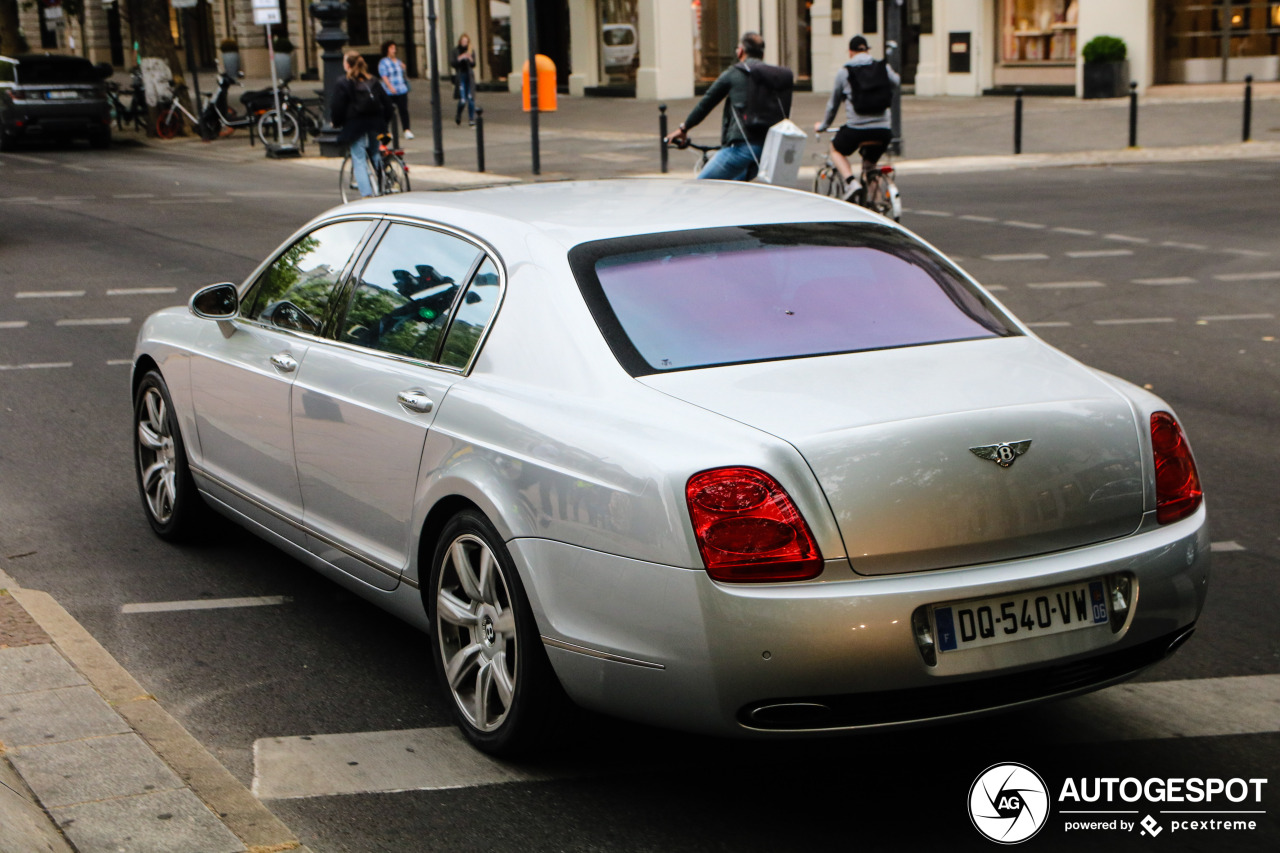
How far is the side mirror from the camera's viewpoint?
5.59 metres

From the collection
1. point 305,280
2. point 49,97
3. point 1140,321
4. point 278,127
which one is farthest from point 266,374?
point 49,97

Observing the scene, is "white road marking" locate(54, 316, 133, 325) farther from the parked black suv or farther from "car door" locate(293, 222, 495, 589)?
the parked black suv

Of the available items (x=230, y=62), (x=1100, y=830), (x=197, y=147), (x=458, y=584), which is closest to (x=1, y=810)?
(x=458, y=584)

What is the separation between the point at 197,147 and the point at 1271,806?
30100 millimetres

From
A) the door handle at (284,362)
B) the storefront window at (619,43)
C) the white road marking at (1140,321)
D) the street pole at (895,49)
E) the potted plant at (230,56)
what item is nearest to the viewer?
the door handle at (284,362)

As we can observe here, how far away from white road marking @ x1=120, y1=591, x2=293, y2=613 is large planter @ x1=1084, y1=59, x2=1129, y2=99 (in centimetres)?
3049

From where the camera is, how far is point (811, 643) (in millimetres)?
3400

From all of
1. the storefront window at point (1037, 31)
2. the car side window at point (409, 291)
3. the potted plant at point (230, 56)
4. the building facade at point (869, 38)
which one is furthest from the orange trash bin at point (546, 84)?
Answer: the potted plant at point (230, 56)

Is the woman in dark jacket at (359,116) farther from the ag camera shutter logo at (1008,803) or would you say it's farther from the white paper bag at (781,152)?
the ag camera shutter logo at (1008,803)

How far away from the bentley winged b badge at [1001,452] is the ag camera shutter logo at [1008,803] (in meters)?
0.82

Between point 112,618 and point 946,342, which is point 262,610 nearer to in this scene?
point 112,618

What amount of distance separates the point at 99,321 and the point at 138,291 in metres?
1.42

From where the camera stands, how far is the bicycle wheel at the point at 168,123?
33281mm

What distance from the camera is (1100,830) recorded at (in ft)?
11.9
